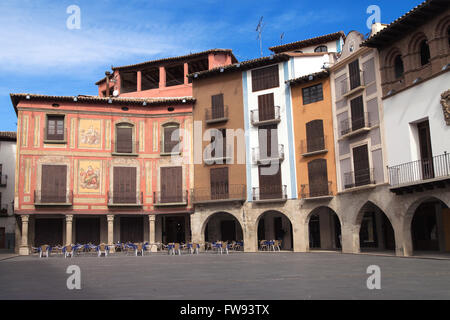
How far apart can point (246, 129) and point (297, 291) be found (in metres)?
23.5

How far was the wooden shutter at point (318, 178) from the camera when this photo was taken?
30.0 metres

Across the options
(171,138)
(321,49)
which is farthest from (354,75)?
(171,138)

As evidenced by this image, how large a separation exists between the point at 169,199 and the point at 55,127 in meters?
9.79

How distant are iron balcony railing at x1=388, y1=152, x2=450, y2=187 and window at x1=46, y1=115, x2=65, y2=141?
22956 mm

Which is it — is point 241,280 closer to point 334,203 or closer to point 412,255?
point 412,255

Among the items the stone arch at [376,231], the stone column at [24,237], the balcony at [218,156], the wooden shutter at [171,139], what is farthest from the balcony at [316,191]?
the stone column at [24,237]

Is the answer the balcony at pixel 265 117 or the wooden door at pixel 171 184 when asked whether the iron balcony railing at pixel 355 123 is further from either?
the wooden door at pixel 171 184

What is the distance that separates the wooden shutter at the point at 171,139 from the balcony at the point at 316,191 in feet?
→ 34.3

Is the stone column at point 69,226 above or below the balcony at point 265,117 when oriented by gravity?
Answer: below

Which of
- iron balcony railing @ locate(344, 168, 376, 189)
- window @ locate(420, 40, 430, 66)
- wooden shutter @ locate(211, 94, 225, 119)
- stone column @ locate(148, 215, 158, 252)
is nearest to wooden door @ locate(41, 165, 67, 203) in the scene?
stone column @ locate(148, 215, 158, 252)

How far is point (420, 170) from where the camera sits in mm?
22859

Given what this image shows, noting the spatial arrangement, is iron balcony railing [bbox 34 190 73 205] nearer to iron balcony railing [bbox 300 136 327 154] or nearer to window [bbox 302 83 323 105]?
iron balcony railing [bbox 300 136 327 154]

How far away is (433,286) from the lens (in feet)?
38.1
